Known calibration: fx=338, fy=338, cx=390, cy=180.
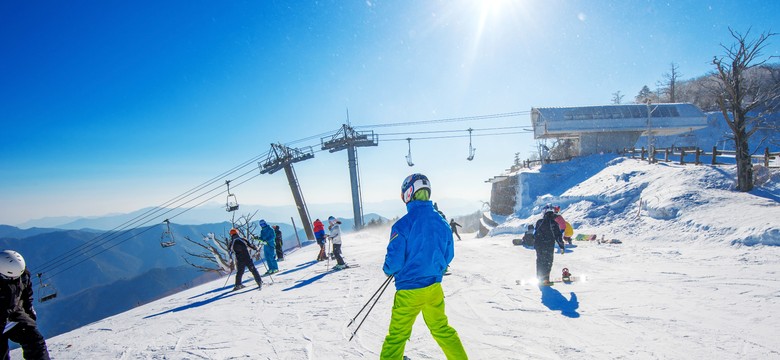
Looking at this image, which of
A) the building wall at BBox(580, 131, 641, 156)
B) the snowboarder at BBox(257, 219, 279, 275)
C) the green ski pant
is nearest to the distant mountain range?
the building wall at BBox(580, 131, 641, 156)

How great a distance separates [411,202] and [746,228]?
46.9ft

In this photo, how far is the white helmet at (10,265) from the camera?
3.76m

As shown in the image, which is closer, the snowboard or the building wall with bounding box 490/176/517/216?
the snowboard

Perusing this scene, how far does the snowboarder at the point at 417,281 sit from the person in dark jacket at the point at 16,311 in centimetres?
408

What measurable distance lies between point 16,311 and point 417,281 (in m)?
4.52

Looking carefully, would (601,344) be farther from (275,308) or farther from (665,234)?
(665,234)

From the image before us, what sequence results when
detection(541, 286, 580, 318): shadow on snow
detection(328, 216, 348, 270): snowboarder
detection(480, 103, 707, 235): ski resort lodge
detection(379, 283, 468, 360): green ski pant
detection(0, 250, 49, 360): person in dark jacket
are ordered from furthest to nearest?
detection(480, 103, 707, 235): ski resort lodge → detection(328, 216, 348, 270): snowboarder → detection(541, 286, 580, 318): shadow on snow → detection(0, 250, 49, 360): person in dark jacket → detection(379, 283, 468, 360): green ski pant

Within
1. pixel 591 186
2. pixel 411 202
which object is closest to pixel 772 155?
pixel 591 186

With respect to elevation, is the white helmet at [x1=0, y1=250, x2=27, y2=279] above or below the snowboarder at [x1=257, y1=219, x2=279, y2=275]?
above

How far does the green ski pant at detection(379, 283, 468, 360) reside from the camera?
11.0 ft

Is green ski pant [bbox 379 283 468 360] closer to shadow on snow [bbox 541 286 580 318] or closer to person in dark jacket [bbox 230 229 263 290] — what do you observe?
shadow on snow [bbox 541 286 580 318]

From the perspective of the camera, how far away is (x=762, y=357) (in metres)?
4.02

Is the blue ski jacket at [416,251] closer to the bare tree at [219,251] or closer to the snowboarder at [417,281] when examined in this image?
the snowboarder at [417,281]

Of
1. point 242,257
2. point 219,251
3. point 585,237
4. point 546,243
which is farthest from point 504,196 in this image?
point 242,257
